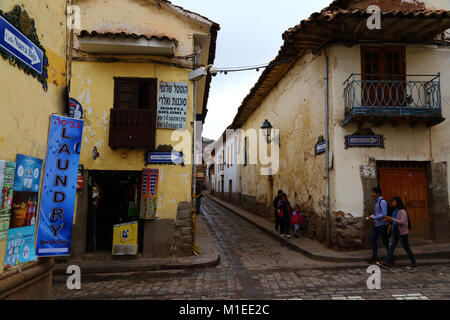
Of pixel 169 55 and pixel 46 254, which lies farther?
pixel 169 55

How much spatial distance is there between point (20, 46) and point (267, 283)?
553 cm

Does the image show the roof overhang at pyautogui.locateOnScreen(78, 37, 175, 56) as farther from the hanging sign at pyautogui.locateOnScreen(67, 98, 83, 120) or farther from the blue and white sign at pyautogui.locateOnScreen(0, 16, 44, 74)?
the blue and white sign at pyautogui.locateOnScreen(0, 16, 44, 74)

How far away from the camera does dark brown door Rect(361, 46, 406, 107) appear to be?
864 cm

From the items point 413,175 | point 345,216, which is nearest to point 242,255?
point 345,216

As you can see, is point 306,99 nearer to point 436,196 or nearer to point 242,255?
point 436,196

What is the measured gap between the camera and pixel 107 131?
8.09m

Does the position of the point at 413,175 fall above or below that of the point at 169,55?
below

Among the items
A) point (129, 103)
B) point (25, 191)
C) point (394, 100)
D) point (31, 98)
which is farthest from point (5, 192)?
point (394, 100)

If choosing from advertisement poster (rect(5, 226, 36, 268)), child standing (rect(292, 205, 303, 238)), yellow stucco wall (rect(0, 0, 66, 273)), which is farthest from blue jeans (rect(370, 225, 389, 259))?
yellow stucco wall (rect(0, 0, 66, 273))

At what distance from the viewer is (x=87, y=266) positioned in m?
7.29

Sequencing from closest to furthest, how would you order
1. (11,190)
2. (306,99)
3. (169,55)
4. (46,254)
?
(11,190), (46,254), (169,55), (306,99)

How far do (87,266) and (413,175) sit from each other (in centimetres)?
916

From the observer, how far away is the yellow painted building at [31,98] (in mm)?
3334

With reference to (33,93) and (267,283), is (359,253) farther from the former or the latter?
(33,93)
